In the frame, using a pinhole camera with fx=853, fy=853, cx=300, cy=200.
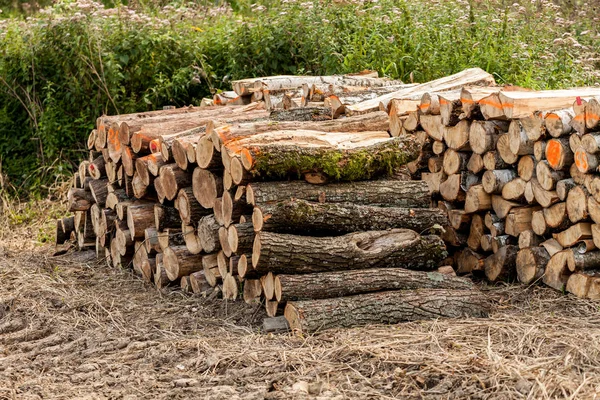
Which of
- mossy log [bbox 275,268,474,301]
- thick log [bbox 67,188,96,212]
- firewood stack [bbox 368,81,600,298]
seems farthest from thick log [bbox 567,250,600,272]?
thick log [bbox 67,188,96,212]

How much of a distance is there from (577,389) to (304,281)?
169 centimetres

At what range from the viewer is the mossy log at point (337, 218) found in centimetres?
484

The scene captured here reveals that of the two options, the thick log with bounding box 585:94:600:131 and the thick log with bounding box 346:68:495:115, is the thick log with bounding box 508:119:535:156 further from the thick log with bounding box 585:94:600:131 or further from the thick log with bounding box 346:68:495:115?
the thick log with bounding box 346:68:495:115

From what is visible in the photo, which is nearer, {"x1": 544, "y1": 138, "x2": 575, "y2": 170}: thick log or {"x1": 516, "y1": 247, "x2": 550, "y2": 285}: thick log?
{"x1": 544, "y1": 138, "x2": 575, "y2": 170}: thick log

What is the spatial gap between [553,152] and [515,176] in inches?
17.3

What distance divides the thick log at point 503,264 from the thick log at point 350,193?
0.66 metres

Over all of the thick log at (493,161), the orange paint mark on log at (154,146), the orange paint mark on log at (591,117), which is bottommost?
the thick log at (493,161)

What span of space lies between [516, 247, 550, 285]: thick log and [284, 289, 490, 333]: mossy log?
0.60 metres

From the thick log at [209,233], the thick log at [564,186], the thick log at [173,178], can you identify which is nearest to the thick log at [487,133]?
the thick log at [564,186]

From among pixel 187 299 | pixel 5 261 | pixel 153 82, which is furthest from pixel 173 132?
pixel 153 82

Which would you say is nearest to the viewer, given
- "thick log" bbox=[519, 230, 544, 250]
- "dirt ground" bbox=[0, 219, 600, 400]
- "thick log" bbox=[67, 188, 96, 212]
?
"dirt ground" bbox=[0, 219, 600, 400]

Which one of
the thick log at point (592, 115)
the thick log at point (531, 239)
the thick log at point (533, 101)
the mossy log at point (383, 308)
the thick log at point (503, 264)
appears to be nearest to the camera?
the mossy log at point (383, 308)

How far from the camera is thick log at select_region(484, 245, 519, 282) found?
5.63 metres

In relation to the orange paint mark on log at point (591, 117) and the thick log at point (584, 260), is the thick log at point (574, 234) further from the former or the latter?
the orange paint mark on log at point (591, 117)
